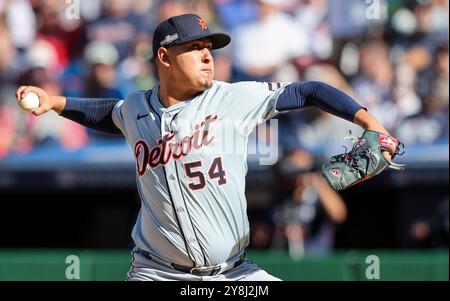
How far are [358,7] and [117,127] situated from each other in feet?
18.7

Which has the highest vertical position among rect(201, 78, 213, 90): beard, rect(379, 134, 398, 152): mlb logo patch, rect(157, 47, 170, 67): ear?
rect(157, 47, 170, 67): ear

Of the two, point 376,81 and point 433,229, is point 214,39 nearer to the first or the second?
point 376,81

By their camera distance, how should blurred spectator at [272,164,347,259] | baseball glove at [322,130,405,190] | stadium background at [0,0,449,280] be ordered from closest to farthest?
baseball glove at [322,130,405,190], blurred spectator at [272,164,347,259], stadium background at [0,0,449,280]

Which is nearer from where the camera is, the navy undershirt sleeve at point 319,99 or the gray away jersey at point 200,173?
the navy undershirt sleeve at point 319,99

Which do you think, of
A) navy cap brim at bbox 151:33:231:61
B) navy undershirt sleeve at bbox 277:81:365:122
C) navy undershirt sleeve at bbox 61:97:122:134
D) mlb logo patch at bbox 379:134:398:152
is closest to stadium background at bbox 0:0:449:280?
navy undershirt sleeve at bbox 61:97:122:134

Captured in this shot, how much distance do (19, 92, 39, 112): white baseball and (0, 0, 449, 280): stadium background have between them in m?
5.11

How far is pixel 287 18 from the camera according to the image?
9.63 m

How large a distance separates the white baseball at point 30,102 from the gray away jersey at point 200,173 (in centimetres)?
50

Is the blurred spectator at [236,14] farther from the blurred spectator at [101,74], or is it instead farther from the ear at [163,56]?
the ear at [163,56]

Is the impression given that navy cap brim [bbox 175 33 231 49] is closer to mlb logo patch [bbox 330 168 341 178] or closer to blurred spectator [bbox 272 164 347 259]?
mlb logo patch [bbox 330 168 341 178]

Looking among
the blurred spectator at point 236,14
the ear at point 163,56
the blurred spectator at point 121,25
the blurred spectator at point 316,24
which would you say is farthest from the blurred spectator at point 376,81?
the ear at point 163,56

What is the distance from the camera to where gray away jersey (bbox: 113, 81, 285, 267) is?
13.1 ft

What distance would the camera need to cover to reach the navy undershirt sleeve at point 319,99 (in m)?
3.73
